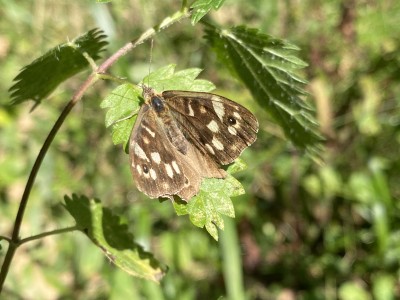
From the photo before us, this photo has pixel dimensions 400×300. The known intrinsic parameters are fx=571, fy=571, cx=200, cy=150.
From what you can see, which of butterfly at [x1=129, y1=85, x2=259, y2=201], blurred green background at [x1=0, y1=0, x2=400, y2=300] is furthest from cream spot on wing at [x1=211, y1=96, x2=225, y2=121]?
blurred green background at [x1=0, y1=0, x2=400, y2=300]

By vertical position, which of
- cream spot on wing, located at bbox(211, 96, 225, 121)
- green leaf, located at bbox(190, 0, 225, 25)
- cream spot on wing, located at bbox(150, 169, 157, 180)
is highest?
green leaf, located at bbox(190, 0, 225, 25)

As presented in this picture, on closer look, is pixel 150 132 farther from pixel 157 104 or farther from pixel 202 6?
pixel 202 6

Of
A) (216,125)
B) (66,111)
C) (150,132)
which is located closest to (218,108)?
(216,125)

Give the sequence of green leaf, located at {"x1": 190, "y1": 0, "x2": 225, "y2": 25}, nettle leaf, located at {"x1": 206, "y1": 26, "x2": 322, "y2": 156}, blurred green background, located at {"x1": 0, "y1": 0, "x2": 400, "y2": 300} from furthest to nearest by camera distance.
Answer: blurred green background, located at {"x1": 0, "y1": 0, "x2": 400, "y2": 300}, nettle leaf, located at {"x1": 206, "y1": 26, "x2": 322, "y2": 156}, green leaf, located at {"x1": 190, "y1": 0, "x2": 225, "y2": 25}

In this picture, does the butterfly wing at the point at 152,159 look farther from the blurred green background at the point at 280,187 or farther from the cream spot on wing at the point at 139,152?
the blurred green background at the point at 280,187

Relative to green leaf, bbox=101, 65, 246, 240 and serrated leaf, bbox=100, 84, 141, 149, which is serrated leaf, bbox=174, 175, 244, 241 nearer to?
green leaf, bbox=101, 65, 246, 240

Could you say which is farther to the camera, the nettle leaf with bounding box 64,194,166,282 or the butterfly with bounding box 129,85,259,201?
the nettle leaf with bounding box 64,194,166,282

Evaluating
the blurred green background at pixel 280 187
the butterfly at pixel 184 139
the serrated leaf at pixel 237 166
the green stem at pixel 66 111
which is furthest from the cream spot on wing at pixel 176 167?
the blurred green background at pixel 280 187
